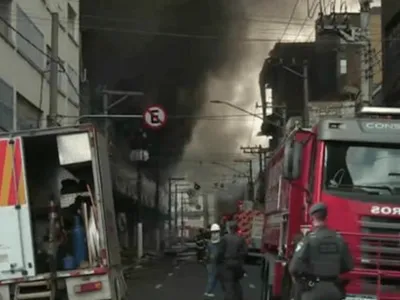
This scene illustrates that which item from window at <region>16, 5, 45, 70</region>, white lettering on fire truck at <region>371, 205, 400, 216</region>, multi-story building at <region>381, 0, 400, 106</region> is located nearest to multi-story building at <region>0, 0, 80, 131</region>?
window at <region>16, 5, 45, 70</region>

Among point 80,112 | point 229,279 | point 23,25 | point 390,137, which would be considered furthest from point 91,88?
point 390,137

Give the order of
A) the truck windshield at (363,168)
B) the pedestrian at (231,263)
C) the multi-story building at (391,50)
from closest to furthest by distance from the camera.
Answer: the truck windshield at (363,168)
the pedestrian at (231,263)
the multi-story building at (391,50)

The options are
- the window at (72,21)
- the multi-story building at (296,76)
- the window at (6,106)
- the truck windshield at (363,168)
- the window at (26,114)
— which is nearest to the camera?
the truck windshield at (363,168)

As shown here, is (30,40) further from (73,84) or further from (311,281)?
(311,281)

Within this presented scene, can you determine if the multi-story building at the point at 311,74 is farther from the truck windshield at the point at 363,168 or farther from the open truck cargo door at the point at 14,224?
the truck windshield at the point at 363,168

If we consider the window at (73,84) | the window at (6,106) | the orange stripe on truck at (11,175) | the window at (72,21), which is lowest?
the orange stripe on truck at (11,175)

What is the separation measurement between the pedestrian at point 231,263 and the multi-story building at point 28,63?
544 inches

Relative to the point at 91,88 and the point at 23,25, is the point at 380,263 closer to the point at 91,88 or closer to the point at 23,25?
the point at 23,25

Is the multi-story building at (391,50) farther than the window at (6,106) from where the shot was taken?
Yes

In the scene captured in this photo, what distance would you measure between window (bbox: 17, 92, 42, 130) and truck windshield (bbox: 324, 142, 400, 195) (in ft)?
70.1

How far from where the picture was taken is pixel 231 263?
13766 millimetres

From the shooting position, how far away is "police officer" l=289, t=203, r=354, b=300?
25.3ft

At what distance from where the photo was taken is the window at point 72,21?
42.2 m

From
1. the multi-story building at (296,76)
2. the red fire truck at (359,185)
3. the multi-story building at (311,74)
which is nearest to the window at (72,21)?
the multi-story building at (311,74)
